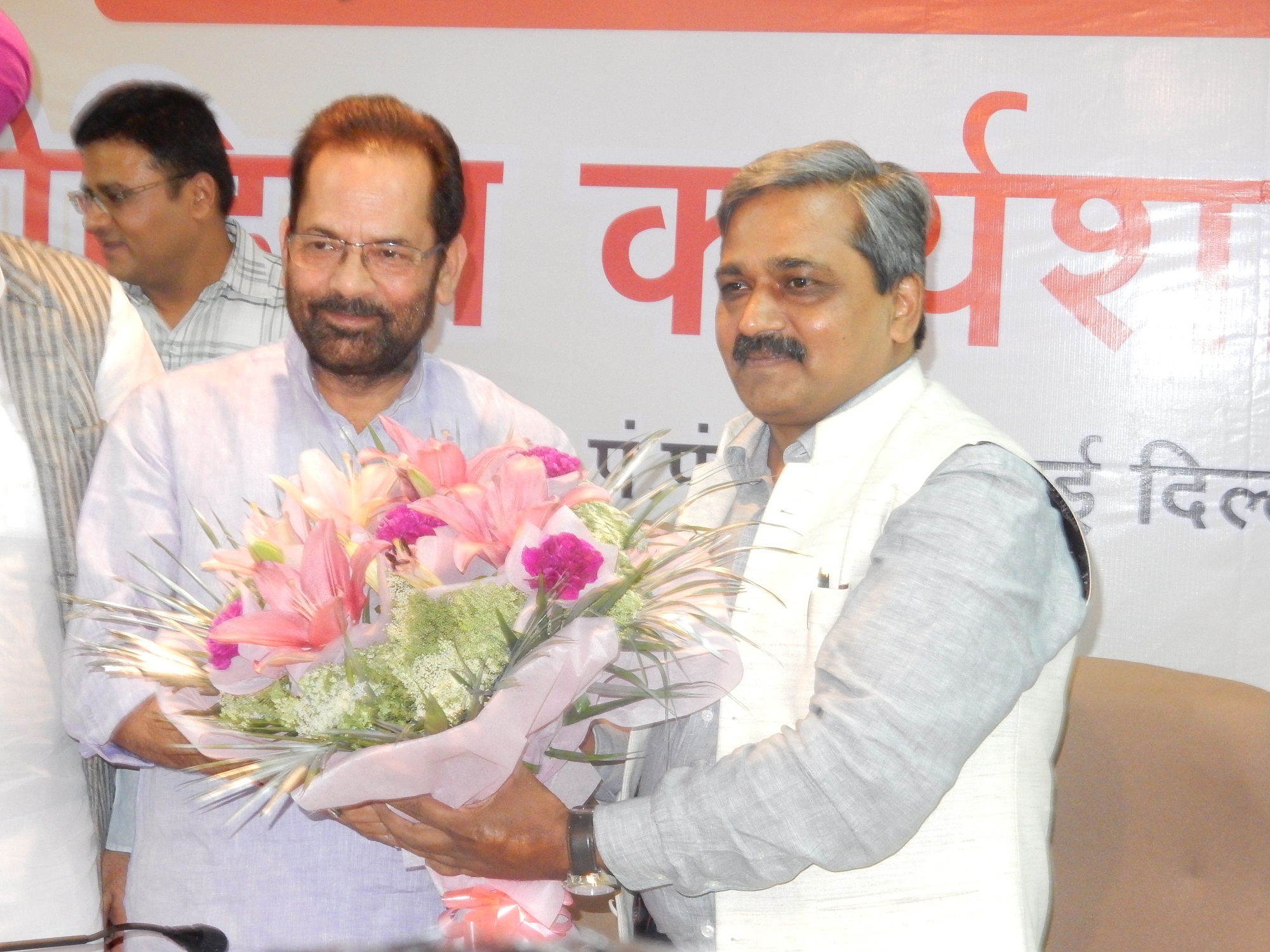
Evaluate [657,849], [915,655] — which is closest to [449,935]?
[657,849]

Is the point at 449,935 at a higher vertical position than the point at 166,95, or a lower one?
lower

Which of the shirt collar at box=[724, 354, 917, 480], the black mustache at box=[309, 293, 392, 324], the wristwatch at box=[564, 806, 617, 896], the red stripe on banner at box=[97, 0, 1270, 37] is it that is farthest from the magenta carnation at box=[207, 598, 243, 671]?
the red stripe on banner at box=[97, 0, 1270, 37]

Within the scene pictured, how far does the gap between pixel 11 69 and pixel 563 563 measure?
1.37 meters

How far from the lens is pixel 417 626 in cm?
138

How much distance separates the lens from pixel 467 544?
4.55 ft

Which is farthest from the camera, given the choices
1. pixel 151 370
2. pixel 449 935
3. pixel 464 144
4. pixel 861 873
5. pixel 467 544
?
pixel 464 144

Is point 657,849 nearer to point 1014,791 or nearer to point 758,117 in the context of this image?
point 1014,791

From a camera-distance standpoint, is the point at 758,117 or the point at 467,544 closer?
the point at 467,544

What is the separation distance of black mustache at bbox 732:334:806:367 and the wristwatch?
0.76 m

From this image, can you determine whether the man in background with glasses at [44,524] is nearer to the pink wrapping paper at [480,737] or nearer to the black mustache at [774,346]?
the pink wrapping paper at [480,737]

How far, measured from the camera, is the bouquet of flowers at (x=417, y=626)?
1.38 metres

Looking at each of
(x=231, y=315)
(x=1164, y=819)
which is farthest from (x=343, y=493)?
(x=231, y=315)

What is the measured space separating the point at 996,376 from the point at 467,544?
238 centimetres

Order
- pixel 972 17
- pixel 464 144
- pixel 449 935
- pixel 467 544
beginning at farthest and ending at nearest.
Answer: pixel 464 144
pixel 972 17
pixel 449 935
pixel 467 544
